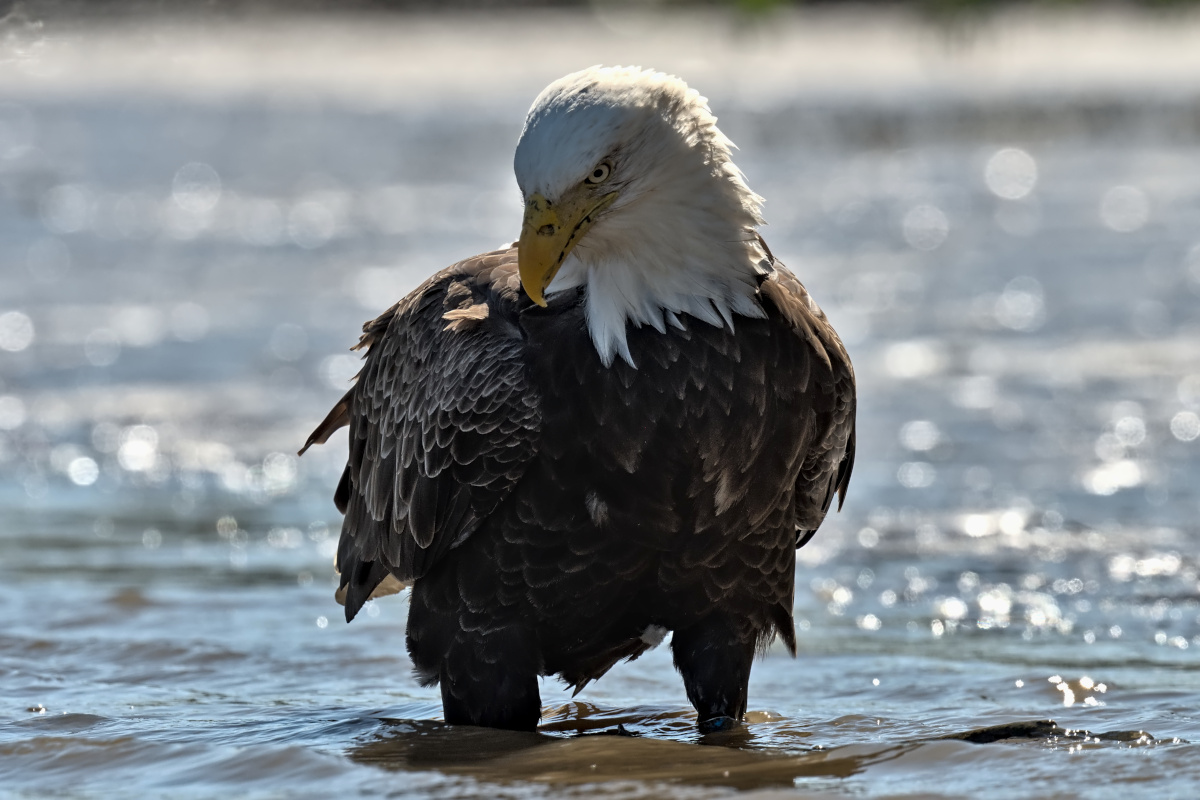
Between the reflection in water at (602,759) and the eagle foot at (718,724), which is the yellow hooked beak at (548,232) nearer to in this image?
the reflection in water at (602,759)

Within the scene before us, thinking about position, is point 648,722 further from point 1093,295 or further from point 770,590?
point 1093,295

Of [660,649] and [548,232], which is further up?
[548,232]

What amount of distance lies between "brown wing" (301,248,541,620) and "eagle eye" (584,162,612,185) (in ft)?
1.96

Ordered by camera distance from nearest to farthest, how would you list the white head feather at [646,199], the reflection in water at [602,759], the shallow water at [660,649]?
the white head feather at [646,199]
the reflection in water at [602,759]
the shallow water at [660,649]

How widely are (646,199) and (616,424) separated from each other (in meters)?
0.60

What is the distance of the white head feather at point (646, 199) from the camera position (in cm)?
456

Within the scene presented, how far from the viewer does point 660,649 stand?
278 inches

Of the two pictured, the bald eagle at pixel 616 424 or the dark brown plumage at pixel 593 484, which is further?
the dark brown plumage at pixel 593 484

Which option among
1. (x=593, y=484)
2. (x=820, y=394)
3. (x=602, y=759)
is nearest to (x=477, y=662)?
(x=602, y=759)

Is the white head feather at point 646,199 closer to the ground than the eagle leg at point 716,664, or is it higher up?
higher up

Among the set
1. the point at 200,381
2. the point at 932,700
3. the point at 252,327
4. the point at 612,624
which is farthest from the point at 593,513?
the point at 252,327

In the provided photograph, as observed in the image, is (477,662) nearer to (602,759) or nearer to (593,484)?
(602,759)

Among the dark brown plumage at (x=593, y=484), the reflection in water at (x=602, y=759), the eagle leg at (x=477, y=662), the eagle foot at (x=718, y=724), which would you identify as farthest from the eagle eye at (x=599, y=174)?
the eagle foot at (x=718, y=724)

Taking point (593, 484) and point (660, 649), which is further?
point (660, 649)
